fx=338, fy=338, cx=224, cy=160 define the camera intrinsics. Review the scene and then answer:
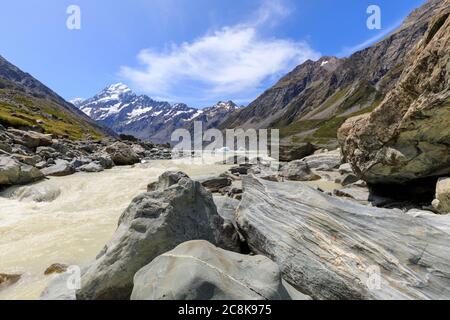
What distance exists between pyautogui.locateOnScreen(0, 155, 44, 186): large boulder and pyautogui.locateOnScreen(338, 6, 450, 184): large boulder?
25831 millimetres

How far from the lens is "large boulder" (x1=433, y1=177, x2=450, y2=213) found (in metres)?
14.3

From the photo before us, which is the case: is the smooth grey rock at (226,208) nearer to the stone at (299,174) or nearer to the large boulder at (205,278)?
the large boulder at (205,278)

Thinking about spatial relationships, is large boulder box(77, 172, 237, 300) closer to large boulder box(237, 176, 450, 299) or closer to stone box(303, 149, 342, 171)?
large boulder box(237, 176, 450, 299)

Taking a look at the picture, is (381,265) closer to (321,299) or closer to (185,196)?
(321,299)

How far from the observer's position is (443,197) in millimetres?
14617

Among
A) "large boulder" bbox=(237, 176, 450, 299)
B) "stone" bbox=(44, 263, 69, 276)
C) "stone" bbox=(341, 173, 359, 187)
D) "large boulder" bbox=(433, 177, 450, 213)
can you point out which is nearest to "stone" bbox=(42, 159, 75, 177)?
"stone" bbox=(44, 263, 69, 276)

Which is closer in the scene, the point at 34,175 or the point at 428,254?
the point at 428,254

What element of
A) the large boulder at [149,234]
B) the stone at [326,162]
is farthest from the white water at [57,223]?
the stone at [326,162]

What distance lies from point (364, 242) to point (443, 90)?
9536mm

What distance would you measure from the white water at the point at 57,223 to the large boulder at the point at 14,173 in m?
1.41

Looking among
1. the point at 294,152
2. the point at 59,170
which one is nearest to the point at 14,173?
the point at 59,170
